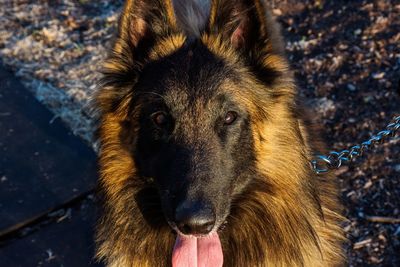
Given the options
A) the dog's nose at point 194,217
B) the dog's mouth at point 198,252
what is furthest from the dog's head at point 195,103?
the dog's mouth at point 198,252

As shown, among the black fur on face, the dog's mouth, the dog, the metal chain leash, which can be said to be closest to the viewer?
the black fur on face

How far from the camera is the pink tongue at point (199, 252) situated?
150 inches

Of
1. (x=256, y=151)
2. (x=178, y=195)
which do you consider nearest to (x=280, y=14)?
(x=256, y=151)

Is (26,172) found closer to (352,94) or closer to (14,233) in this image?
(14,233)

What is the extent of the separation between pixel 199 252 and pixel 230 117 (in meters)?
0.84

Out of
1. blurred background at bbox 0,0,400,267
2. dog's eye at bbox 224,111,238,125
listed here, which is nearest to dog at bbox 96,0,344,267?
dog's eye at bbox 224,111,238,125

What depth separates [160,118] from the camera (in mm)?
3768

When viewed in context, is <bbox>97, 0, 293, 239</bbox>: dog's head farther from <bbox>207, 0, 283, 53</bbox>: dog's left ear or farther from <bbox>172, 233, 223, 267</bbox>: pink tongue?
<bbox>172, 233, 223, 267</bbox>: pink tongue

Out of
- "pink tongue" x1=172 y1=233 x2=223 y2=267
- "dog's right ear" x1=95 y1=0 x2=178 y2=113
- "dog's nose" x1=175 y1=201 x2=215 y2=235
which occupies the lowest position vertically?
"pink tongue" x1=172 y1=233 x2=223 y2=267

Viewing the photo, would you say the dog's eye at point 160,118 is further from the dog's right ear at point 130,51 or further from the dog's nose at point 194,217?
the dog's nose at point 194,217

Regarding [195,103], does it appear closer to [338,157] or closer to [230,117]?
[230,117]

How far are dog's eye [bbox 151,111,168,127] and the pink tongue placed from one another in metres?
0.71

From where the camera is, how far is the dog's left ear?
3.71 m

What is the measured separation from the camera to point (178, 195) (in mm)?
3486
